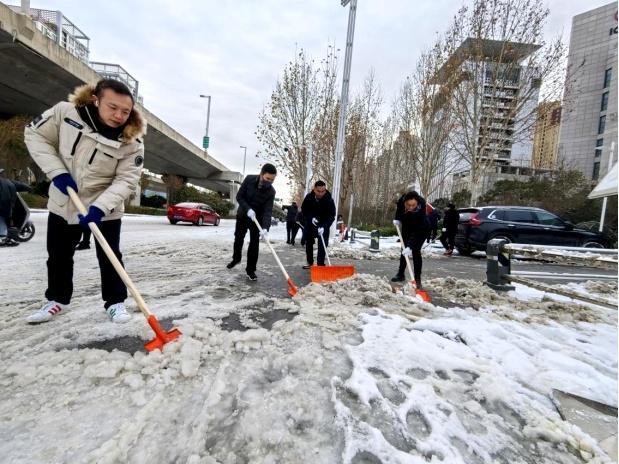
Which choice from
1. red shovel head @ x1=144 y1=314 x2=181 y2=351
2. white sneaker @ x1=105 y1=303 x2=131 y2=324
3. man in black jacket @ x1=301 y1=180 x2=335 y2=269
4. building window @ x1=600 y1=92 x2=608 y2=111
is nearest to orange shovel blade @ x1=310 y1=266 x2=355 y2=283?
man in black jacket @ x1=301 y1=180 x2=335 y2=269

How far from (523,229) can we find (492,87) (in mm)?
8334

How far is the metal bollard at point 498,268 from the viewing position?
4816 mm

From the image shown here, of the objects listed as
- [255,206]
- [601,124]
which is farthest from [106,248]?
[601,124]

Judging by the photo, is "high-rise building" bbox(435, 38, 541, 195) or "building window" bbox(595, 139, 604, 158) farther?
"building window" bbox(595, 139, 604, 158)

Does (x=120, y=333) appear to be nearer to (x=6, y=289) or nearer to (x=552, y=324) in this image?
(x=6, y=289)

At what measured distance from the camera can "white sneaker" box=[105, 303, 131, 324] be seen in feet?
8.41

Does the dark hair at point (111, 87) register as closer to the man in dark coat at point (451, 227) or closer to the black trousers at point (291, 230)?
the black trousers at point (291, 230)

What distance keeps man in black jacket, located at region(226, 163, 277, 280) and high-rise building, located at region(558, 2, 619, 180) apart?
49307 mm

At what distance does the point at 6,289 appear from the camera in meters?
3.44

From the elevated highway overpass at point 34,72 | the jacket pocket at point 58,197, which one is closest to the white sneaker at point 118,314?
the jacket pocket at point 58,197

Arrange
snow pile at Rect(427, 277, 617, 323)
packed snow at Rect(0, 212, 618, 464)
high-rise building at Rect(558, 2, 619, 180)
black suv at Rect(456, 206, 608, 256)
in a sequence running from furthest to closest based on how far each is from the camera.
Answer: high-rise building at Rect(558, 2, 619, 180) → black suv at Rect(456, 206, 608, 256) → snow pile at Rect(427, 277, 617, 323) → packed snow at Rect(0, 212, 618, 464)

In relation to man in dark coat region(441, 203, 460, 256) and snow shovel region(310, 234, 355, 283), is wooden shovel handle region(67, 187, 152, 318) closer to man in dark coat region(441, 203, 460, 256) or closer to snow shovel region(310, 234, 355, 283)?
snow shovel region(310, 234, 355, 283)

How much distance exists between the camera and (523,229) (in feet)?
30.9

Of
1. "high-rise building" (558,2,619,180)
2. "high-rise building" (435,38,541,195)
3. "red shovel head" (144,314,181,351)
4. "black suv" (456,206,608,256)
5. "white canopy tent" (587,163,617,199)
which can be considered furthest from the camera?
"high-rise building" (558,2,619,180)
